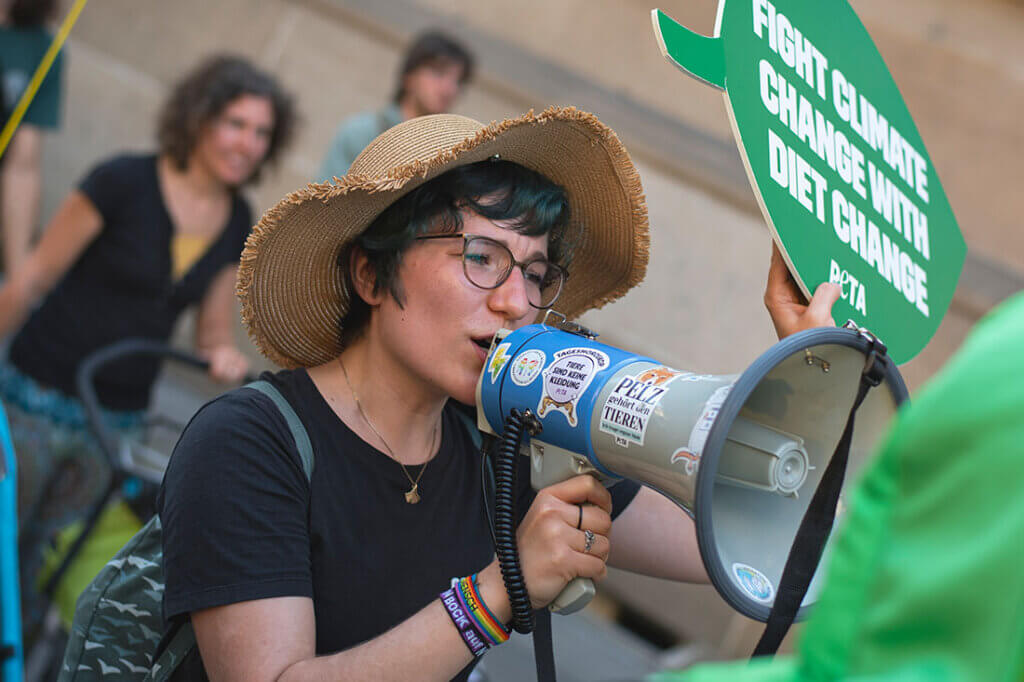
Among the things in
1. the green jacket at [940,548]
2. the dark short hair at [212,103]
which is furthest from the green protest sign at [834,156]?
the dark short hair at [212,103]

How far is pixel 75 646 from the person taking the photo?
5.31 feet

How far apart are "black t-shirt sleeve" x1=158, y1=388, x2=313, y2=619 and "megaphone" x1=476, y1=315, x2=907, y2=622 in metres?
0.34

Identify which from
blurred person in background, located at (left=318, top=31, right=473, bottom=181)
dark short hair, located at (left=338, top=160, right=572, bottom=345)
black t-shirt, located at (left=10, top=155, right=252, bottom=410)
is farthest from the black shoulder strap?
blurred person in background, located at (left=318, top=31, right=473, bottom=181)

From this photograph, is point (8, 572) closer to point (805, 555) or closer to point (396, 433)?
point (396, 433)

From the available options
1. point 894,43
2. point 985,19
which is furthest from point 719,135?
point 985,19

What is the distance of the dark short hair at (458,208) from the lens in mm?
1660

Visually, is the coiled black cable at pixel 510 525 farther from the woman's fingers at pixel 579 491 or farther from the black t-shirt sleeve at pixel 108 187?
the black t-shirt sleeve at pixel 108 187

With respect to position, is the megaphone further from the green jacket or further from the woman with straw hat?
the green jacket

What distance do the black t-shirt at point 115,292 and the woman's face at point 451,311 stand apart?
5.89 feet

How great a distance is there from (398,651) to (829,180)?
895mm

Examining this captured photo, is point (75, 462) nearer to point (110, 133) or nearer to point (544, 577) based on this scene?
point (544, 577)

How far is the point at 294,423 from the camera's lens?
1548 mm

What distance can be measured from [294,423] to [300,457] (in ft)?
0.19

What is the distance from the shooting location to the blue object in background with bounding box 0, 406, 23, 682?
1.85 metres
